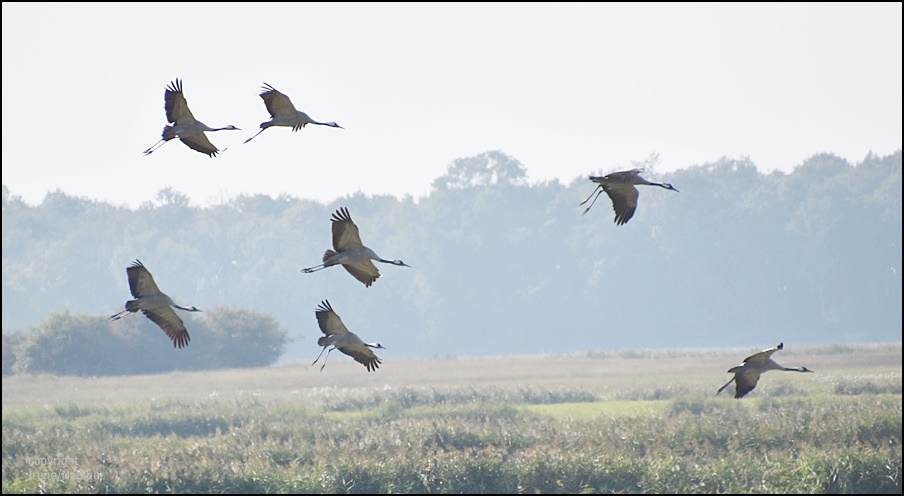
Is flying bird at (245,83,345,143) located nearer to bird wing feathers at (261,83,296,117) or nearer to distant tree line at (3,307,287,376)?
bird wing feathers at (261,83,296,117)

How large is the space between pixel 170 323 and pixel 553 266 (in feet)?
316

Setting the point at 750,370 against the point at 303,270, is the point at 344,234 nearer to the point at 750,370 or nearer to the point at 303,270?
the point at 303,270

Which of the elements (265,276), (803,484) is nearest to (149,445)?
(803,484)

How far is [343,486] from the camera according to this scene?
2380 cm

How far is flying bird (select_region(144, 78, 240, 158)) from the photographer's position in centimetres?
754

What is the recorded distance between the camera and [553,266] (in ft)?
341

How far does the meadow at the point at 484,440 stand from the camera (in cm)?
2341

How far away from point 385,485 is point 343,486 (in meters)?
Result: 0.80

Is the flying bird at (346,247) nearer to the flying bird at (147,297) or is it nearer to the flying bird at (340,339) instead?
the flying bird at (340,339)

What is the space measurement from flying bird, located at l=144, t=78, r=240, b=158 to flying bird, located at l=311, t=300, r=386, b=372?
49.2 inches

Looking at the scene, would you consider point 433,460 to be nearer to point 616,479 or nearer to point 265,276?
point 616,479

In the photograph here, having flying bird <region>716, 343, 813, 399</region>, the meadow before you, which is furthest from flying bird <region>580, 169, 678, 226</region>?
the meadow

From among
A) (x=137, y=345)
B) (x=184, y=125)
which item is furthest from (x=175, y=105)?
(x=137, y=345)

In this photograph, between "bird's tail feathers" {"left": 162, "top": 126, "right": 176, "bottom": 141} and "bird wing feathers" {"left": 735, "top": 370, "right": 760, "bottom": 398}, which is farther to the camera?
"bird wing feathers" {"left": 735, "top": 370, "right": 760, "bottom": 398}
